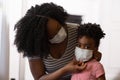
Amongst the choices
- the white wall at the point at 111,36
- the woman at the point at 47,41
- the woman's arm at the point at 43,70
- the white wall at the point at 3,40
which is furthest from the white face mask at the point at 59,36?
the white wall at the point at 111,36

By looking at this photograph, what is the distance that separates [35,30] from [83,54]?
0.83 feet

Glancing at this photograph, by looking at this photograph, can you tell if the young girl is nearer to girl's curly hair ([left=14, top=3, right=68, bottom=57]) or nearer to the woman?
the woman

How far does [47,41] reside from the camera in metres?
1.13

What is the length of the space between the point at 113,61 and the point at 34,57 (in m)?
1.20

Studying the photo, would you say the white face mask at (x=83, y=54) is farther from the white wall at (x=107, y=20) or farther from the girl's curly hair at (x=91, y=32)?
the white wall at (x=107, y=20)

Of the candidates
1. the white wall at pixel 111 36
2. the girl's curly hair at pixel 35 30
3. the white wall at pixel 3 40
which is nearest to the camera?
the girl's curly hair at pixel 35 30

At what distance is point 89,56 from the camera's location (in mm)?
1131

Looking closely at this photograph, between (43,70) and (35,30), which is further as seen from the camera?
(43,70)

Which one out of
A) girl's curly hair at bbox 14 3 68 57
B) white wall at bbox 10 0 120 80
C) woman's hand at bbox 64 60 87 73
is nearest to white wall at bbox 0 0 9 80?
white wall at bbox 10 0 120 80

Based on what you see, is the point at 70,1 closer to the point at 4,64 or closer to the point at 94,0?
the point at 94,0

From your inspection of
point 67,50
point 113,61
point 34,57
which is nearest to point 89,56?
point 67,50

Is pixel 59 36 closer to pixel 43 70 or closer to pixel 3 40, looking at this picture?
pixel 43 70

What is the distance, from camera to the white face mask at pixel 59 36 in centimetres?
115

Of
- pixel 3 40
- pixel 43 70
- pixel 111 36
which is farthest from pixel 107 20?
pixel 43 70
